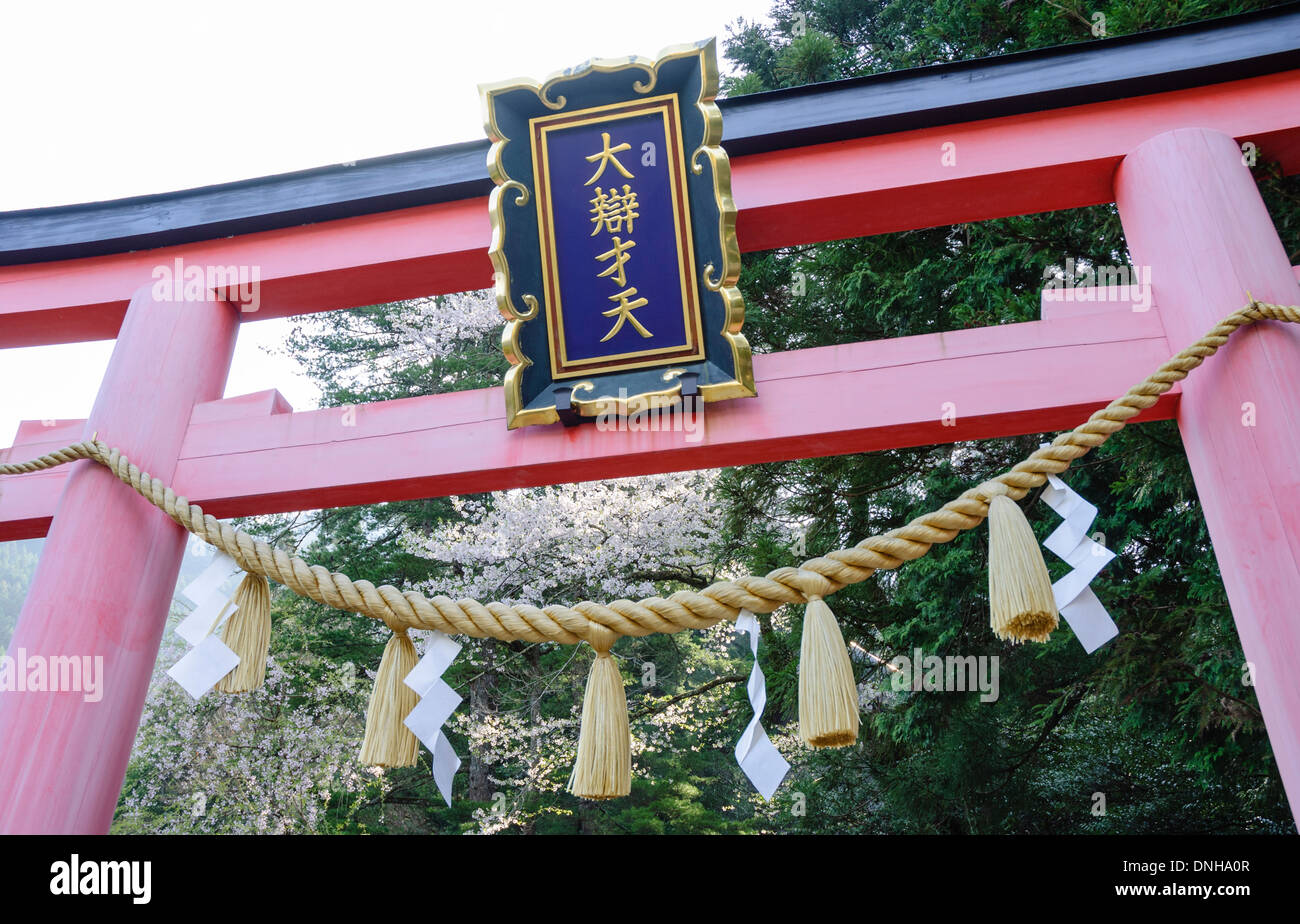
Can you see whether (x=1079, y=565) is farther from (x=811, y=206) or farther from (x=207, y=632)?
(x=207, y=632)

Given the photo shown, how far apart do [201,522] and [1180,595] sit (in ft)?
14.8

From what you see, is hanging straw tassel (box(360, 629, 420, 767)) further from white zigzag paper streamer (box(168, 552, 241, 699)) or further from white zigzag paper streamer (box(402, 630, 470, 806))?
white zigzag paper streamer (box(168, 552, 241, 699))

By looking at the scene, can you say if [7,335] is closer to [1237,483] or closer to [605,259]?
[605,259]

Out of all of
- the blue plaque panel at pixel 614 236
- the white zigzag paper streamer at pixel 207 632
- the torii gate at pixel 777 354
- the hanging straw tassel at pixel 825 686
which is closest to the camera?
the hanging straw tassel at pixel 825 686

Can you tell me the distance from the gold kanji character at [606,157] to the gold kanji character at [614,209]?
0.03 metres

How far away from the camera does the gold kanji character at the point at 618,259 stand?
2188 mm

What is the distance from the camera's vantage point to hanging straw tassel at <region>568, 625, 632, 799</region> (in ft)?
5.09

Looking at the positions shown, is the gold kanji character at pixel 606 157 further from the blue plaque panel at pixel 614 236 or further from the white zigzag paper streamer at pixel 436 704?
the white zigzag paper streamer at pixel 436 704

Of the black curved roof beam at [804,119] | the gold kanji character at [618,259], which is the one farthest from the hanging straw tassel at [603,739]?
the black curved roof beam at [804,119]

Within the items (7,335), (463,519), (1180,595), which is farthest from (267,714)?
(1180,595)

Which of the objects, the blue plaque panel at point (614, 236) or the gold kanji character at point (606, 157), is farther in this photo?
the gold kanji character at point (606, 157)

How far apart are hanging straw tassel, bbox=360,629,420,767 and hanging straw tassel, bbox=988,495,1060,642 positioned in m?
1.21

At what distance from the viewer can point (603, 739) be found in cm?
158

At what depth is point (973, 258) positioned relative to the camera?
469 centimetres
